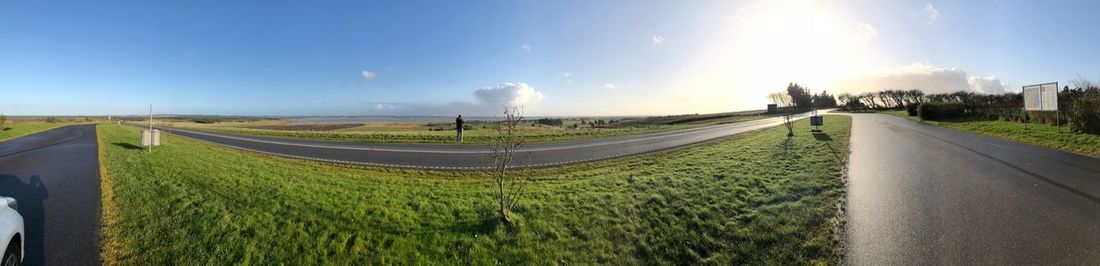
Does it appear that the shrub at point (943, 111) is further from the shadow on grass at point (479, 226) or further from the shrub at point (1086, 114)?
the shadow on grass at point (479, 226)

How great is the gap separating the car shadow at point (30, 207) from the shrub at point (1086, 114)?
30.9 metres

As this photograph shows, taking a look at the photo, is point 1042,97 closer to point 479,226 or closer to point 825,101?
point 479,226

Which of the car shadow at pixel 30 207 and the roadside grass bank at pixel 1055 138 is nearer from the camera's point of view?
the car shadow at pixel 30 207

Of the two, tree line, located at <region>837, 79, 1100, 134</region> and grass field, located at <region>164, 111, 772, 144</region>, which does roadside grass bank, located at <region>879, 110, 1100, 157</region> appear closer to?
tree line, located at <region>837, 79, 1100, 134</region>

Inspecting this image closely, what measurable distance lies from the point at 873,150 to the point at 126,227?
19651 mm

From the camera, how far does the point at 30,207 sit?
785 cm

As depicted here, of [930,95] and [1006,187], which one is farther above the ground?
[930,95]

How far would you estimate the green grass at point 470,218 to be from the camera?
5.63m

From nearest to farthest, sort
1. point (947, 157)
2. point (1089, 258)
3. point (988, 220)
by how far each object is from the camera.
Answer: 1. point (1089, 258)
2. point (988, 220)
3. point (947, 157)

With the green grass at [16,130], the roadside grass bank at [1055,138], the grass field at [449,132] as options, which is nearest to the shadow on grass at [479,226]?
the grass field at [449,132]

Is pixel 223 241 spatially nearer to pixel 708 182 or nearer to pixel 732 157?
pixel 708 182

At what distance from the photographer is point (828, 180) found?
30.2 ft

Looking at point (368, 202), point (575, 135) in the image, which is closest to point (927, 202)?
point (368, 202)

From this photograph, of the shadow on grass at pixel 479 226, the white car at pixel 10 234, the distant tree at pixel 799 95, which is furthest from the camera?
the distant tree at pixel 799 95
